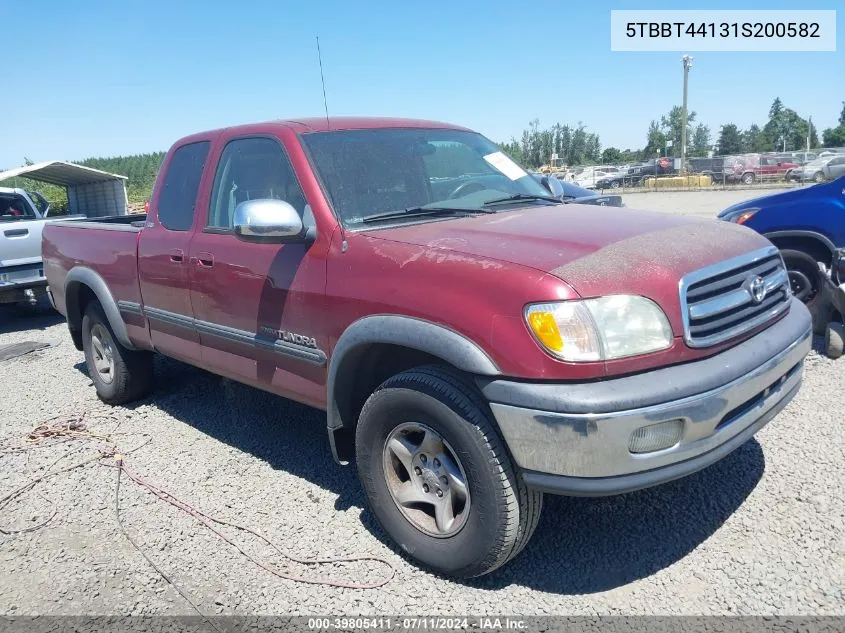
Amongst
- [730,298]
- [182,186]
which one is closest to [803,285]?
[730,298]

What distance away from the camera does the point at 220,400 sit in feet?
17.9

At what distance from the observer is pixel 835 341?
17.1ft

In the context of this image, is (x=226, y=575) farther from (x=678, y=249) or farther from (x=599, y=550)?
(x=678, y=249)

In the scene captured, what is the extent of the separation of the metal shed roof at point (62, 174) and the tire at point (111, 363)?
7167mm

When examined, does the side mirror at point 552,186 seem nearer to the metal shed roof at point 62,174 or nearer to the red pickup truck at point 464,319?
the red pickup truck at point 464,319

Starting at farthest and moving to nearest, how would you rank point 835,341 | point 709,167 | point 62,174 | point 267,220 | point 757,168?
point 709,167, point 757,168, point 62,174, point 835,341, point 267,220

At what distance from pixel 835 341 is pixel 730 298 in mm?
3115

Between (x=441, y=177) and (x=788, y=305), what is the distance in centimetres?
190

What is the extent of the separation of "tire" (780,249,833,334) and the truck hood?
113 inches

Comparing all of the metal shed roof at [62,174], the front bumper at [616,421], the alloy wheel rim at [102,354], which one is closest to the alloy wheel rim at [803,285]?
the front bumper at [616,421]

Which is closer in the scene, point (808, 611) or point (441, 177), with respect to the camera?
point (808, 611)

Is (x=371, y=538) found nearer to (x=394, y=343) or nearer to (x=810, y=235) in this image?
(x=394, y=343)

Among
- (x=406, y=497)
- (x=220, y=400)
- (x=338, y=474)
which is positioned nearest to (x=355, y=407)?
(x=406, y=497)

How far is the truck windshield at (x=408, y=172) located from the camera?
346 cm
